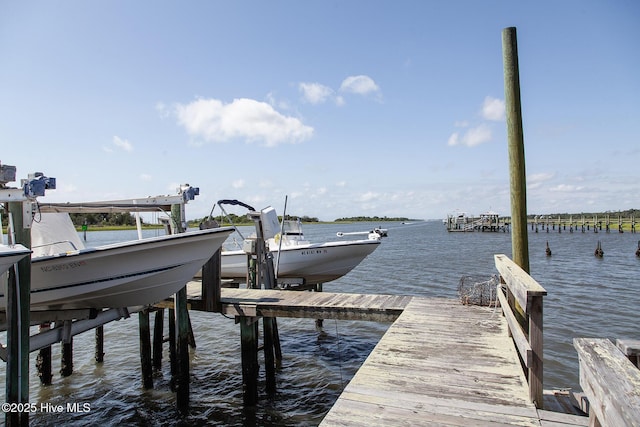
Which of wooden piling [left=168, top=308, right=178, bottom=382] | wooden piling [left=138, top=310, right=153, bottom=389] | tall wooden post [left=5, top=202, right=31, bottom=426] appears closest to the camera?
tall wooden post [left=5, top=202, right=31, bottom=426]

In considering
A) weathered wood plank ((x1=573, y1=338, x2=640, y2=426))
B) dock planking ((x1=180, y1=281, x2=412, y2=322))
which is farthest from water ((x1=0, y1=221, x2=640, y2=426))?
weathered wood plank ((x1=573, y1=338, x2=640, y2=426))

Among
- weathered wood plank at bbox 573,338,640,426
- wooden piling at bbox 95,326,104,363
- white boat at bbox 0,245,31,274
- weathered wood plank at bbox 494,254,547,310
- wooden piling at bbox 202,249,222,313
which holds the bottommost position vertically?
wooden piling at bbox 95,326,104,363

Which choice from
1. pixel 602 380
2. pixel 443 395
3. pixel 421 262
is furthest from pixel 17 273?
pixel 421 262

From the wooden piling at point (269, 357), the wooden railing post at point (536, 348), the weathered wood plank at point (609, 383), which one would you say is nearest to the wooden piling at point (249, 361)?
the wooden piling at point (269, 357)

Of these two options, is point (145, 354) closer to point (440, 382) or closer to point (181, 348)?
point (181, 348)

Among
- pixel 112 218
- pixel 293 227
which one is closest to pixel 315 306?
pixel 293 227

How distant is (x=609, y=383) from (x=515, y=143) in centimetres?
413

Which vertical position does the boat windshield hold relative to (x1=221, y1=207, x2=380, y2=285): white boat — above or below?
above

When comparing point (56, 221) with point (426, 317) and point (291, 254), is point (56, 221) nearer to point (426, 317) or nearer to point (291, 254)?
point (291, 254)

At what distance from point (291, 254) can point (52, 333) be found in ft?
26.0

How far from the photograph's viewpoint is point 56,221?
10.0 m

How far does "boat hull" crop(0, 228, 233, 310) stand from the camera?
287 inches

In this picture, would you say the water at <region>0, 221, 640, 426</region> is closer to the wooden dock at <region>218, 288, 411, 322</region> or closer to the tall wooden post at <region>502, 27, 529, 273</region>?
the wooden dock at <region>218, 288, 411, 322</region>

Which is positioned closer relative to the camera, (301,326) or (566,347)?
(566,347)
